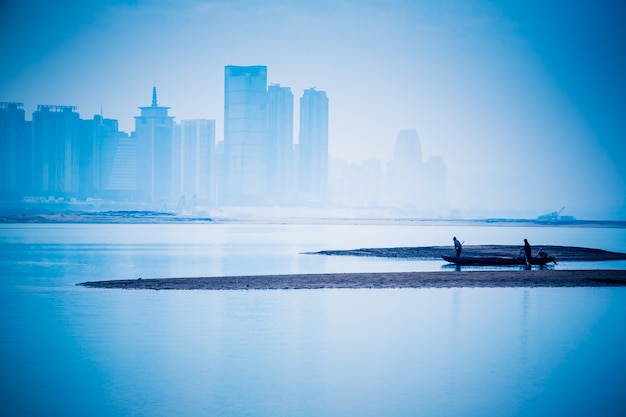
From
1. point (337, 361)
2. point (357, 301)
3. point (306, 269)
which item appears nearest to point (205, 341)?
point (337, 361)

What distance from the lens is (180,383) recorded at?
14648 mm

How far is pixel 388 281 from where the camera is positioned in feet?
112

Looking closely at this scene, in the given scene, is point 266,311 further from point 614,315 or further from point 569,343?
point 614,315

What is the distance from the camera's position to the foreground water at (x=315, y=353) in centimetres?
1331

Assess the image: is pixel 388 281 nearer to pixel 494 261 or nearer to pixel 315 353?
pixel 494 261

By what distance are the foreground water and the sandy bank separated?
2.14m

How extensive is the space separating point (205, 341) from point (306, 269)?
83.6 ft

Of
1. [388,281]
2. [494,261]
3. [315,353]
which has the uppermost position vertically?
[494,261]

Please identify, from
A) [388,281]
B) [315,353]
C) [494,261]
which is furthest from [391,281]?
[315,353]

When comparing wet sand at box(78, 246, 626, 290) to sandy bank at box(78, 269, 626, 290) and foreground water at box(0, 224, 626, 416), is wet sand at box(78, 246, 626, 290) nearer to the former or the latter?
sandy bank at box(78, 269, 626, 290)

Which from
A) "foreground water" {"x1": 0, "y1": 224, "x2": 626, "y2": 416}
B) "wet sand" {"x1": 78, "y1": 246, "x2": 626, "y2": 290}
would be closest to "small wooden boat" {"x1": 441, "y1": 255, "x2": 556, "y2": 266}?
"wet sand" {"x1": 78, "y1": 246, "x2": 626, "y2": 290}

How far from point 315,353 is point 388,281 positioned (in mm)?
16703

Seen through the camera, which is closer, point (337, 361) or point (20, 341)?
point (337, 361)

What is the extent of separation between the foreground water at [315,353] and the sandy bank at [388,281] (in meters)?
2.14
